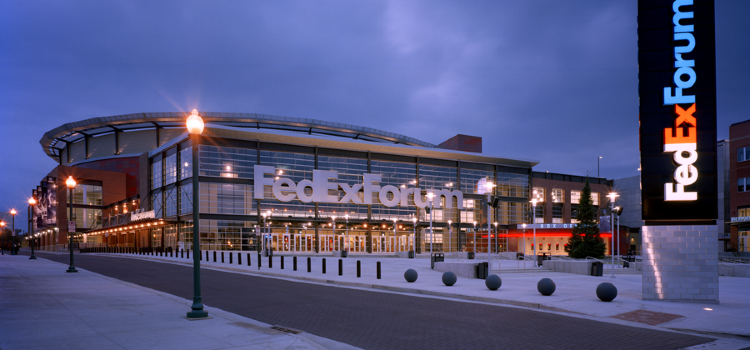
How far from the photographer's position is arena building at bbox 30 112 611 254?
64500mm

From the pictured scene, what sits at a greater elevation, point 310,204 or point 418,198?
point 418,198

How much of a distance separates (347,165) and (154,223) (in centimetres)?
3030

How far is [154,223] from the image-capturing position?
241ft

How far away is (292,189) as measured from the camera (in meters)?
65.9

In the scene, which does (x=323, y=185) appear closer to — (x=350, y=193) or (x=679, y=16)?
(x=350, y=193)

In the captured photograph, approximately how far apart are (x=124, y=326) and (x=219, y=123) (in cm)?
8483

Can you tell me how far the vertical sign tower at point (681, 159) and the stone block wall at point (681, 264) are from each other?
0.08 ft

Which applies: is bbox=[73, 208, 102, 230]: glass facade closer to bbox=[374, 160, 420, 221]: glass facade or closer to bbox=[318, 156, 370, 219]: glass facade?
bbox=[318, 156, 370, 219]: glass facade

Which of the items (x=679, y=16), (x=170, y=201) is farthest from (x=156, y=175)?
(x=679, y=16)

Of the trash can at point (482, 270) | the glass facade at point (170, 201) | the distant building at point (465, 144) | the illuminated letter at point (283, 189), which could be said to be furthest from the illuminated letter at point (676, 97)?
the distant building at point (465, 144)

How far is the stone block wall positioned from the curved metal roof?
75586mm

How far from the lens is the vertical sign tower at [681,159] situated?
47.1ft

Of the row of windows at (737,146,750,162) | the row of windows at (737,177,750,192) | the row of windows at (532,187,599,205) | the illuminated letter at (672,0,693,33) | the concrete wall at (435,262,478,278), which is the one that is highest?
the illuminated letter at (672,0,693,33)

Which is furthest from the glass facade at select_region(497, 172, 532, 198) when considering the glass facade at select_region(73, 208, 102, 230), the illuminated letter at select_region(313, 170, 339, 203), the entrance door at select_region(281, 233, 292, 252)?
the glass facade at select_region(73, 208, 102, 230)
